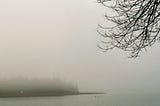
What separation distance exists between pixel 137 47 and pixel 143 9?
0.88m

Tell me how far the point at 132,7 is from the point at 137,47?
3.05ft

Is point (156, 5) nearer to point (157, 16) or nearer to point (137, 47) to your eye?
point (157, 16)

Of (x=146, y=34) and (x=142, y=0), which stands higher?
(x=142, y=0)

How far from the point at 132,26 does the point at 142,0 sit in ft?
2.08


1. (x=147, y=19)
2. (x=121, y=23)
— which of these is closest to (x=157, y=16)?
(x=147, y=19)

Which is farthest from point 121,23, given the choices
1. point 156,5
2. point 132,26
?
point 156,5

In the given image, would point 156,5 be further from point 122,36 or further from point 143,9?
point 122,36

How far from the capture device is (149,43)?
9742 mm

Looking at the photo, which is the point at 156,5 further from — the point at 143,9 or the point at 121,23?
the point at 121,23

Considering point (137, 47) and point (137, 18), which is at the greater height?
point (137, 18)

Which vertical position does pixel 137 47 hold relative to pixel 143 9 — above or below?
below

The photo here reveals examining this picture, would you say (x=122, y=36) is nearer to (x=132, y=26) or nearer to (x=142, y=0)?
(x=132, y=26)

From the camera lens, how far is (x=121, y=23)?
9.63 meters

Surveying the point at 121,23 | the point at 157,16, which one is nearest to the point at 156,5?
the point at 157,16
